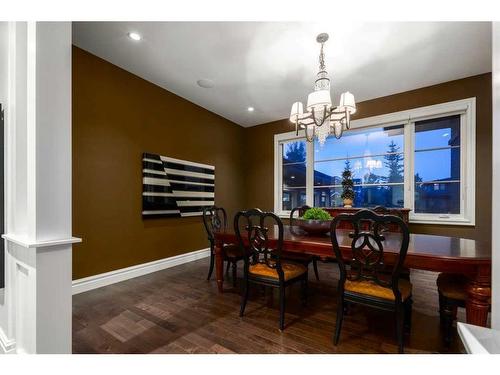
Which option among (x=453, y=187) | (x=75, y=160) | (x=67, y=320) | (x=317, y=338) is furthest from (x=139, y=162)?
(x=453, y=187)

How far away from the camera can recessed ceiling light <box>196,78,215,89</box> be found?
318cm

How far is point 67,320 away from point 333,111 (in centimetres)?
280

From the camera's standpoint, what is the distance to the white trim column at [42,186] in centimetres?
113

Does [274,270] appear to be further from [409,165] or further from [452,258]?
[409,165]

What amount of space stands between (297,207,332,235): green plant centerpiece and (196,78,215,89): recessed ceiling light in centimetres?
234

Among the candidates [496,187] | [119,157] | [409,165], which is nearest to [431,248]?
[496,187]

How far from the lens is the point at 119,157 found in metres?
2.88

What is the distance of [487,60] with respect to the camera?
2.69 meters

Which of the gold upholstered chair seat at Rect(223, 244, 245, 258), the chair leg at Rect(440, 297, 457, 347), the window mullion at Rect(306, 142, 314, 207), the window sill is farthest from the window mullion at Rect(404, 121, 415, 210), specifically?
the gold upholstered chair seat at Rect(223, 244, 245, 258)

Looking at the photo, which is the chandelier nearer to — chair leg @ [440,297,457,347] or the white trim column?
chair leg @ [440,297,457,347]

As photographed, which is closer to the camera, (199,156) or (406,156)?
(406,156)

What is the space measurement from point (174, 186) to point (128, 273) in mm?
1349

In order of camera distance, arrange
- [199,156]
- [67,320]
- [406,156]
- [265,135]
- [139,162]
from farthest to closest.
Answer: [265,135], [199,156], [406,156], [139,162], [67,320]
